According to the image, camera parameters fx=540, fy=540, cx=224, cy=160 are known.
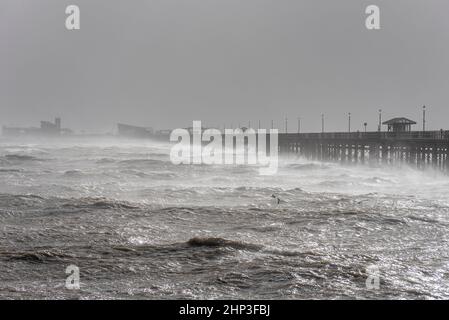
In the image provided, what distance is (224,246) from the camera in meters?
13.0

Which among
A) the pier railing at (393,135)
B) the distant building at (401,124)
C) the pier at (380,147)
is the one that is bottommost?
the pier at (380,147)

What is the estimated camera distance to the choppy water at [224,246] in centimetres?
977

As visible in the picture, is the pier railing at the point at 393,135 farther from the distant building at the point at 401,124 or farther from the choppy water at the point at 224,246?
the choppy water at the point at 224,246

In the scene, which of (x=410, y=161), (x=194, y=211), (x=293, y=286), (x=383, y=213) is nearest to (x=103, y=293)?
(x=293, y=286)

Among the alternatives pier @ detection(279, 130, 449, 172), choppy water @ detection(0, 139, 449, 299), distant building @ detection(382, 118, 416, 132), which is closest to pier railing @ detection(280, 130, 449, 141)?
pier @ detection(279, 130, 449, 172)

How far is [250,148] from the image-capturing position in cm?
10062

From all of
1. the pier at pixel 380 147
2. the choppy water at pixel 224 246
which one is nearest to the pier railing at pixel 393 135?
the pier at pixel 380 147

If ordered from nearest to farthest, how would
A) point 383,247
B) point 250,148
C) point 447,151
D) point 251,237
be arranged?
point 383,247 → point 251,237 → point 447,151 → point 250,148

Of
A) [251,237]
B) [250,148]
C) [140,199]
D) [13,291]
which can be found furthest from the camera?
[250,148]

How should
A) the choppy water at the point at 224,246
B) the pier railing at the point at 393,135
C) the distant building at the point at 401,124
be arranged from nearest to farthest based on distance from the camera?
the choppy water at the point at 224,246
the pier railing at the point at 393,135
the distant building at the point at 401,124

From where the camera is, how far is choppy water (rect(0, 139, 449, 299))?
32.1ft
